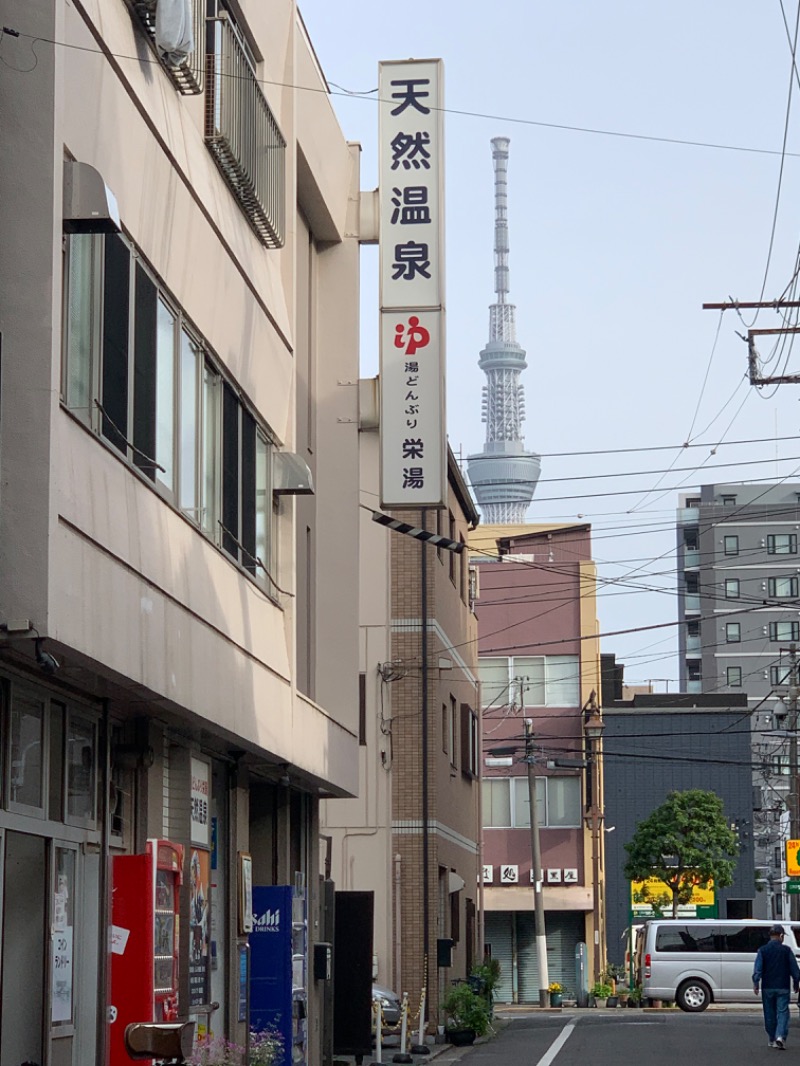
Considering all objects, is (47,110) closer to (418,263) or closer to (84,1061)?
(84,1061)

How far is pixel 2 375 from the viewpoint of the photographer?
10164 millimetres

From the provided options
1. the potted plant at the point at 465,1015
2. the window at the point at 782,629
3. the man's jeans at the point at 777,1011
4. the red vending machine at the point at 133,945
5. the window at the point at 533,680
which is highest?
the window at the point at 782,629

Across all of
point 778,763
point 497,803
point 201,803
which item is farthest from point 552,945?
point 201,803

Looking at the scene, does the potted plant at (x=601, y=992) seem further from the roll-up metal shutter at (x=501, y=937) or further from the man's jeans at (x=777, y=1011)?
the man's jeans at (x=777, y=1011)

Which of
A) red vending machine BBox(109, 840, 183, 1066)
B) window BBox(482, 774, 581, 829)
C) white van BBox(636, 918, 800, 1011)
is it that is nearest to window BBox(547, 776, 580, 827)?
window BBox(482, 774, 581, 829)

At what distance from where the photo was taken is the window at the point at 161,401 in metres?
11.4

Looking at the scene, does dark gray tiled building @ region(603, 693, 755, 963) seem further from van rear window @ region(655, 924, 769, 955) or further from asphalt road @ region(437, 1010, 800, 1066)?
asphalt road @ region(437, 1010, 800, 1066)

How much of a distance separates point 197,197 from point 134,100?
227 cm

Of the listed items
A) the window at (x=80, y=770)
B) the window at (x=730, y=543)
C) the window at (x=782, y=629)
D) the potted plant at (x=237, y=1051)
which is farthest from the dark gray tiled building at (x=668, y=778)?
the window at (x=80, y=770)

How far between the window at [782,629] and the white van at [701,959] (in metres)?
90.2

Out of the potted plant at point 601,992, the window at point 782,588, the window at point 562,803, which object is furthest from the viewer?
the window at point 782,588

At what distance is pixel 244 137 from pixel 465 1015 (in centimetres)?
1803

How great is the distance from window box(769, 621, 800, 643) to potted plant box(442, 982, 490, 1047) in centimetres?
10089

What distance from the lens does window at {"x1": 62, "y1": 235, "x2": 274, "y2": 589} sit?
448 inches
